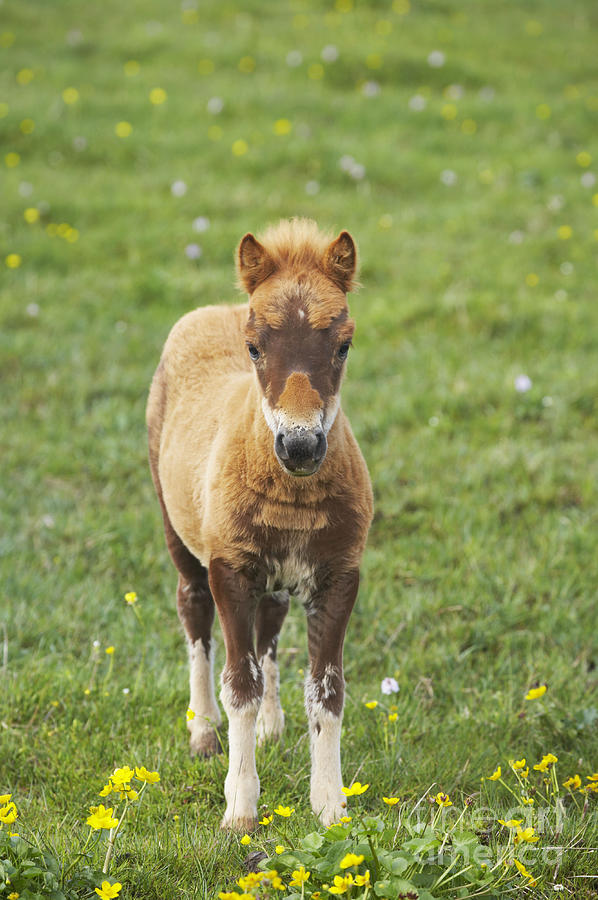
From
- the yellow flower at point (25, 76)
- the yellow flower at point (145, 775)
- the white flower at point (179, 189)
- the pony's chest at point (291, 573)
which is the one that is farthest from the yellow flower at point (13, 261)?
the yellow flower at point (145, 775)

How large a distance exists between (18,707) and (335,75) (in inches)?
415

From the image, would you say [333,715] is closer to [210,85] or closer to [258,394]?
[258,394]

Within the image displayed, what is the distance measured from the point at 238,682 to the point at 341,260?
5.42 feet

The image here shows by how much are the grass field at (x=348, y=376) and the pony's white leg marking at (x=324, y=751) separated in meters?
0.10

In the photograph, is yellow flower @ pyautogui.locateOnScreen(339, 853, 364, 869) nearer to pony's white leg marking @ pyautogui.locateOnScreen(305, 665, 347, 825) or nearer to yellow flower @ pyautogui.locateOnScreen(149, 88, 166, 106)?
pony's white leg marking @ pyautogui.locateOnScreen(305, 665, 347, 825)

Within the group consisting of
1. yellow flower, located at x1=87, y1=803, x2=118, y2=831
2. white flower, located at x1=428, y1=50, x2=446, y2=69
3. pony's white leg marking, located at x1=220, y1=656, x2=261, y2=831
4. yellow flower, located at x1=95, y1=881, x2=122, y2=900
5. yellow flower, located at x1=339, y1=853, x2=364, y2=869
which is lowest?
pony's white leg marking, located at x1=220, y1=656, x2=261, y2=831

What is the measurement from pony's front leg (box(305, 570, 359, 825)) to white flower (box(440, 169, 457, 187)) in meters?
7.94

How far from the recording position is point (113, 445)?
6.98 meters

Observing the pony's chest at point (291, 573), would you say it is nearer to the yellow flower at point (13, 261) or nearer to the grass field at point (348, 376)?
the grass field at point (348, 376)

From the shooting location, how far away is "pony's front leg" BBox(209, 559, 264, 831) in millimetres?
3646

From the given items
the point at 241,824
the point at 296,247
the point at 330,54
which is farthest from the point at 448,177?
the point at 241,824

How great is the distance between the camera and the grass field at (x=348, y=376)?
411 centimetres

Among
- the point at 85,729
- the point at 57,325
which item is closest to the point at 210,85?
the point at 57,325

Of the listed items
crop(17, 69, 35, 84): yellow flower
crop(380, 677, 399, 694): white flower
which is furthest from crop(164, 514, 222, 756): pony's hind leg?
crop(17, 69, 35, 84): yellow flower
